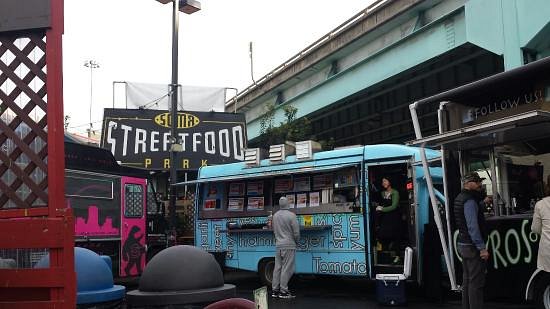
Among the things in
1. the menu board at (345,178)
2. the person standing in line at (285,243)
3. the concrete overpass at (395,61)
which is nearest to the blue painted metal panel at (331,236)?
the menu board at (345,178)

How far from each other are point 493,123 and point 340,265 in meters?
4.25

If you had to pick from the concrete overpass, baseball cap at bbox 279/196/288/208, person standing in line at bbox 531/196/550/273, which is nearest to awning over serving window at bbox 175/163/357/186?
baseball cap at bbox 279/196/288/208

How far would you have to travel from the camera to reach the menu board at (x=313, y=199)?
416 inches

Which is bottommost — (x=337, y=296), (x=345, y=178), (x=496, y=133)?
(x=337, y=296)

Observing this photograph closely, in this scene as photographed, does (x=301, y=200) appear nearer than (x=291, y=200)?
Yes

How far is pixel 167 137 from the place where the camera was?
2039cm

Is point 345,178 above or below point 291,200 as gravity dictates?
above

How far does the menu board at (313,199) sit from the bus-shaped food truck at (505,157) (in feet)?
10.4

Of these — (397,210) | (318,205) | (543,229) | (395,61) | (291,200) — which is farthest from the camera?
(395,61)

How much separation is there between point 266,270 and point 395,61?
780 cm

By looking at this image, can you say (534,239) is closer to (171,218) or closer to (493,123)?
(493,123)

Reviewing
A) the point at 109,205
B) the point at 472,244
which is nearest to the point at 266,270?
the point at 109,205

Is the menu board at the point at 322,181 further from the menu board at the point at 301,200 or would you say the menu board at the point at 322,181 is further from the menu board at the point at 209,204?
the menu board at the point at 209,204

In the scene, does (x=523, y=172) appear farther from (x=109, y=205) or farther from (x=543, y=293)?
(x=109, y=205)
